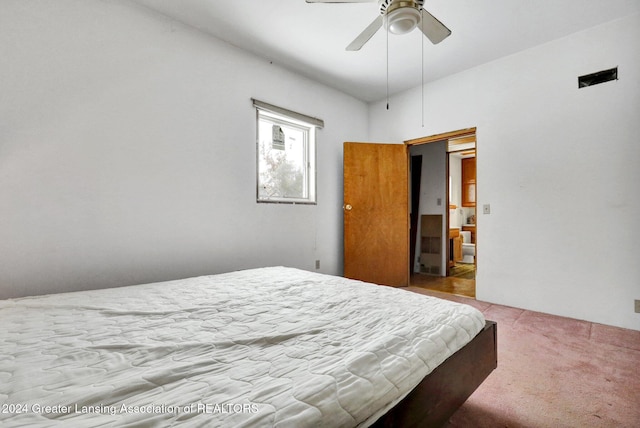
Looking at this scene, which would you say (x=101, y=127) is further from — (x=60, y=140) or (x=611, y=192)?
(x=611, y=192)

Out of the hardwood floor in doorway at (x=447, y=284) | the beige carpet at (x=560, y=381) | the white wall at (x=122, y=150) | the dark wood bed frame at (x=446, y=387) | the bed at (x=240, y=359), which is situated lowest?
the hardwood floor in doorway at (x=447, y=284)

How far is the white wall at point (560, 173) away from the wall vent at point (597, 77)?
0.14ft

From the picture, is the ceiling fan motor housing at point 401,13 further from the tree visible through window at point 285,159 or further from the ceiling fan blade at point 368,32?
the tree visible through window at point 285,159

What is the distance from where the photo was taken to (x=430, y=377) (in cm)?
90

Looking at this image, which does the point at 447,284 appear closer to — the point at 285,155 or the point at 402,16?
the point at 285,155

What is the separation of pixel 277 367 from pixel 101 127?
2.24 metres

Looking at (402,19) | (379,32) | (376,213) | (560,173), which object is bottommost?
(376,213)

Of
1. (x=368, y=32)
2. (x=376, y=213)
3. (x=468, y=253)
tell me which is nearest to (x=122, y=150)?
(x=368, y=32)

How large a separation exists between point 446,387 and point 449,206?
431cm

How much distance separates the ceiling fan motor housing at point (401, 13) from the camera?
1.50 metres

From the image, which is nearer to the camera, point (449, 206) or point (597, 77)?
point (597, 77)

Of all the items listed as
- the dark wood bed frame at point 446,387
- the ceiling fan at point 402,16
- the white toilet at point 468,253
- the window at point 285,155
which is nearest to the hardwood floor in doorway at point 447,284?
the white toilet at point 468,253

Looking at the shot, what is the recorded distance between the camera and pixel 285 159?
3.39 metres

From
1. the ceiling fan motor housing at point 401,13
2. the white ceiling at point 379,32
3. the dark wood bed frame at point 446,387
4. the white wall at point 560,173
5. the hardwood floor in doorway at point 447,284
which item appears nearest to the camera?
the dark wood bed frame at point 446,387
